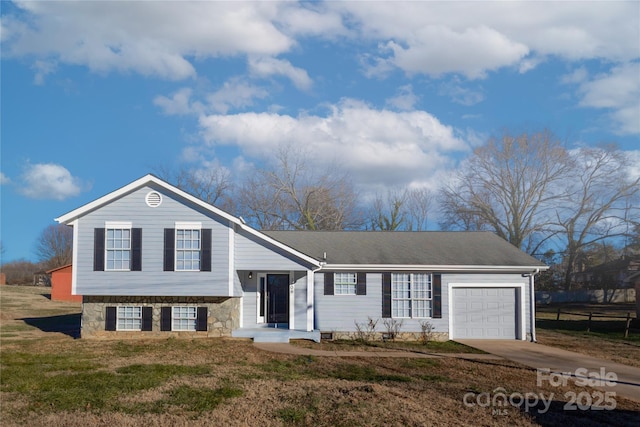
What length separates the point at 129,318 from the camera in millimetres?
19750

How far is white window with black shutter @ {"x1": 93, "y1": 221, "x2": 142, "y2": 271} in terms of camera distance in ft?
63.0

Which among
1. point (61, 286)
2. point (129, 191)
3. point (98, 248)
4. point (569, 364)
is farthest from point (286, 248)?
point (61, 286)

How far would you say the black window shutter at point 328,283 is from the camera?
21.0m

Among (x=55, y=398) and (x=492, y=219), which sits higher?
(x=492, y=219)

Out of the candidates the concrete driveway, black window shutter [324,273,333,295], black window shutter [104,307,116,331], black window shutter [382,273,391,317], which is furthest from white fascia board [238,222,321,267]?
the concrete driveway

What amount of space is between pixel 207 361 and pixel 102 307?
6794mm

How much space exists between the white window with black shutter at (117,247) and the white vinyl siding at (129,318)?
150 cm

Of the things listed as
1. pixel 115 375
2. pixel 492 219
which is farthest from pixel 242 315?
pixel 492 219

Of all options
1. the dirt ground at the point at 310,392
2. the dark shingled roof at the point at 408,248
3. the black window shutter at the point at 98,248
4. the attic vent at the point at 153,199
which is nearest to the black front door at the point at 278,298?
the dark shingled roof at the point at 408,248

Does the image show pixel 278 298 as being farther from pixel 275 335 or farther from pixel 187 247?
pixel 187 247

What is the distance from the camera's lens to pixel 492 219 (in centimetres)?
5050

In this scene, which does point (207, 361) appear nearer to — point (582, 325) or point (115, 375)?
point (115, 375)

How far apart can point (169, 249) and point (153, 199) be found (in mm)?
1762

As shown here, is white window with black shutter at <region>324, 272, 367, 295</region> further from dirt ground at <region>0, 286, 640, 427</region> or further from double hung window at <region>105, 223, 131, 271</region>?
double hung window at <region>105, 223, 131, 271</region>
